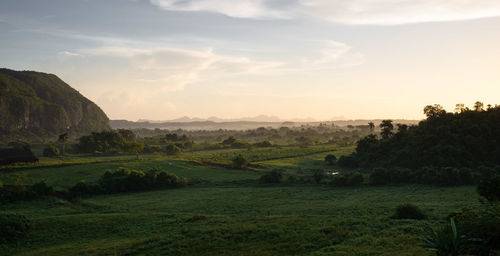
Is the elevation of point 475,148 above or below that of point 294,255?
above

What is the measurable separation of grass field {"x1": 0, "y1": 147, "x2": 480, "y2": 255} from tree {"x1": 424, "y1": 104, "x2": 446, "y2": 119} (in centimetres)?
4389

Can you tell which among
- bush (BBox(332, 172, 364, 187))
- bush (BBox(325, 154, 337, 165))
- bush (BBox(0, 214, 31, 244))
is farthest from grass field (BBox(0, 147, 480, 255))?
bush (BBox(325, 154, 337, 165))

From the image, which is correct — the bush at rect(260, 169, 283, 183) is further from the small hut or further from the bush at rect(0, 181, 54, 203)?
the small hut

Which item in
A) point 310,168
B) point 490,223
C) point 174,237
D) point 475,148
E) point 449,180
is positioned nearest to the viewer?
point 490,223

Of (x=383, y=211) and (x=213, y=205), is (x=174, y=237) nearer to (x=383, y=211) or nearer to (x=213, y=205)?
(x=213, y=205)

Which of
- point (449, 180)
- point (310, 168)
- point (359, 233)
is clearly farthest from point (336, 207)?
point (310, 168)

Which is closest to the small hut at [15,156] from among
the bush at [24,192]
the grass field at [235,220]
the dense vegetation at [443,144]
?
the grass field at [235,220]

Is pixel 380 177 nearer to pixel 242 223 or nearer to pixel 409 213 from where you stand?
pixel 409 213

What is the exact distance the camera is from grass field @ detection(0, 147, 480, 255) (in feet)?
91.3

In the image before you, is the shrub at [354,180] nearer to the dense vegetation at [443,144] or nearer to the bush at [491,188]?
the dense vegetation at [443,144]

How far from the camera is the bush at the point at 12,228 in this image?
3478 centimetres

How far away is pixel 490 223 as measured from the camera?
20438 mm

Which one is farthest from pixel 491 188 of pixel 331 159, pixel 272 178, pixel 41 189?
pixel 331 159

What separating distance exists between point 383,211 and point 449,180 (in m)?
28.7
